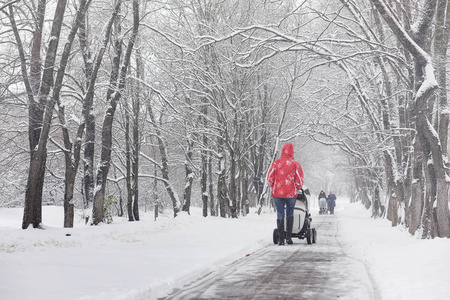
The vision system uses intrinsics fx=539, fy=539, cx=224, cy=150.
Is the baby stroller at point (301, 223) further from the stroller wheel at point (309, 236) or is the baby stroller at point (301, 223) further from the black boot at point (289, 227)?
the black boot at point (289, 227)

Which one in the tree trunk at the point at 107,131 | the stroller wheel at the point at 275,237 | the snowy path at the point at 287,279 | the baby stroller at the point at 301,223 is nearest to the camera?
the snowy path at the point at 287,279

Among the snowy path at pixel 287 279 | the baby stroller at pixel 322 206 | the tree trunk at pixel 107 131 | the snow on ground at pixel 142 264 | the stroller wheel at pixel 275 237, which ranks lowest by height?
the snowy path at pixel 287 279

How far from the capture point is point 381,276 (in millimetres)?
7125

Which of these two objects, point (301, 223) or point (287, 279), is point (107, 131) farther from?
point (287, 279)

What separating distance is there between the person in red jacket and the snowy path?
1.82 meters

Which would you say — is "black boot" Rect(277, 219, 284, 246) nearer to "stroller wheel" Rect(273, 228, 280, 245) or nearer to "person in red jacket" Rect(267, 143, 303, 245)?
"person in red jacket" Rect(267, 143, 303, 245)

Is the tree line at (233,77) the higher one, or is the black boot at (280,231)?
the tree line at (233,77)

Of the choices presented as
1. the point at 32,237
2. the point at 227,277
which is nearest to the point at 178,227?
the point at 32,237

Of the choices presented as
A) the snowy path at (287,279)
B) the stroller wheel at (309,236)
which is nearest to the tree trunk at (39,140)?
the stroller wheel at (309,236)

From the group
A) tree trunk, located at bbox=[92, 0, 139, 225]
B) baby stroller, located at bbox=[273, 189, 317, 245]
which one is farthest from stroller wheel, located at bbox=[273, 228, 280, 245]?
tree trunk, located at bbox=[92, 0, 139, 225]

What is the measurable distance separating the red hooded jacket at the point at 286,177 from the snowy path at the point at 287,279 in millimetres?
1922

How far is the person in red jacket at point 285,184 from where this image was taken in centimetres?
1180

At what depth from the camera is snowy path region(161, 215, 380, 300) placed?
19.7 ft

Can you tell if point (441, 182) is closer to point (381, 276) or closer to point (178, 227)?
point (381, 276)
